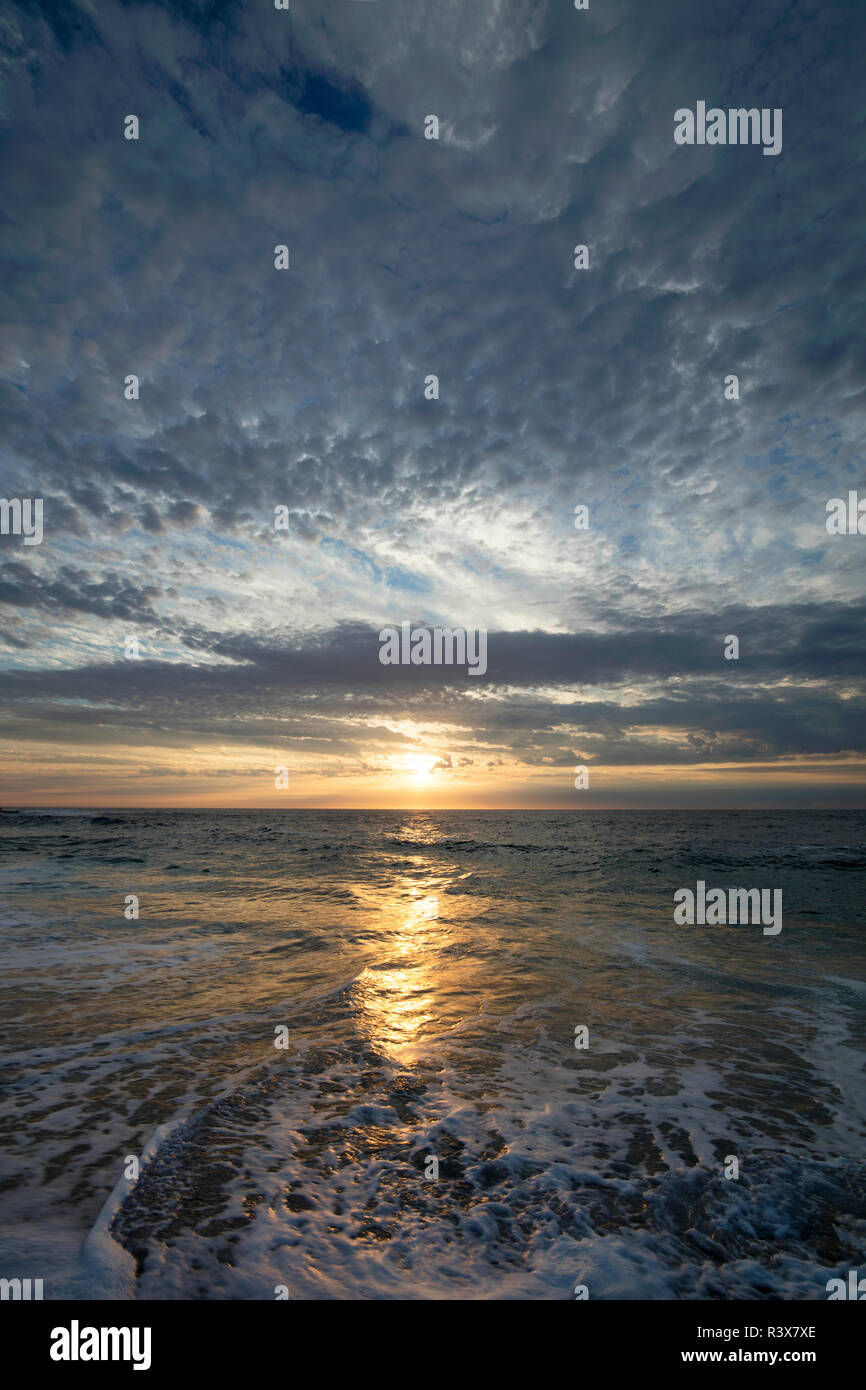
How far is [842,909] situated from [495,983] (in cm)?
1685

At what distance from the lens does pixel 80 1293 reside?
3.60m

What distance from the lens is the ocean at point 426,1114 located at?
4.02 meters

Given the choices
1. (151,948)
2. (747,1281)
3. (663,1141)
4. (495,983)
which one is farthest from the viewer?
(151,948)

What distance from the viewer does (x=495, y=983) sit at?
36.1ft

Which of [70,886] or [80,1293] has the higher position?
[80,1293]

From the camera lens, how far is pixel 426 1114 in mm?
6074

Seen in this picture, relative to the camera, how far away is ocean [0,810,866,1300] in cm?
402

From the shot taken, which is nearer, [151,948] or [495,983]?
[495,983]

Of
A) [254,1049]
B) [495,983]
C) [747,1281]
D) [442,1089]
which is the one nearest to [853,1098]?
[747,1281]
